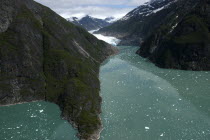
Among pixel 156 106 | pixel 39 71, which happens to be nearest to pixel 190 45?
pixel 156 106

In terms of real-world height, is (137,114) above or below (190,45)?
below

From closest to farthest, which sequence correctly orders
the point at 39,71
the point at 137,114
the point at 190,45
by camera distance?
1. the point at 137,114
2. the point at 39,71
3. the point at 190,45

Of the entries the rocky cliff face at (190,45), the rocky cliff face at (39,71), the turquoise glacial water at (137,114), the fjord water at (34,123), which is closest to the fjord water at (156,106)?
the turquoise glacial water at (137,114)

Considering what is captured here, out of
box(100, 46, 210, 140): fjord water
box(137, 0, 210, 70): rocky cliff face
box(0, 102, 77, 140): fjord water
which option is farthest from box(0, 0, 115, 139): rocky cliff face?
box(137, 0, 210, 70): rocky cliff face

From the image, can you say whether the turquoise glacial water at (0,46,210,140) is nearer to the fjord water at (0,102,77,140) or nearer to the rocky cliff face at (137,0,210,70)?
the fjord water at (0,102,77,140)

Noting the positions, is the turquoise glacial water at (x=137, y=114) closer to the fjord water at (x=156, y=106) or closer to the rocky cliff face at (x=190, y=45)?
the fjord water at (x=156, y=106)

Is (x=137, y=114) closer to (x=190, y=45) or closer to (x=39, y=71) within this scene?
(x=39, y=71)
